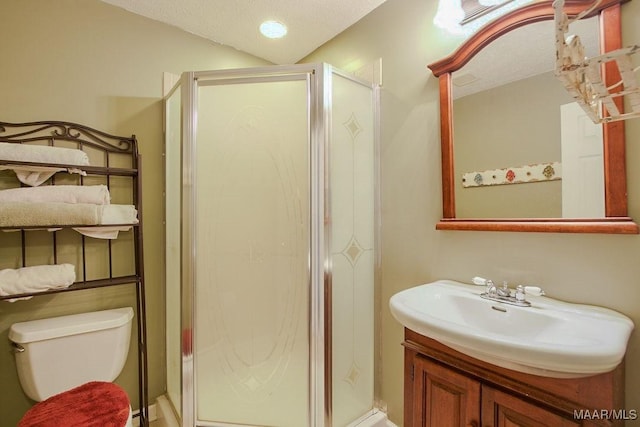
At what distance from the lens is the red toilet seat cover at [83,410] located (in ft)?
3.34

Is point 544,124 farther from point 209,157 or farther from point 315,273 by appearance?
point 209,157

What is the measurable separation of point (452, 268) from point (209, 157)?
135 cm

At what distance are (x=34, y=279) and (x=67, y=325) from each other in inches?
10.3

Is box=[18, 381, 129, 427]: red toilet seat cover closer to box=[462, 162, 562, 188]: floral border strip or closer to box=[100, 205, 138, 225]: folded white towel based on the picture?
box=[100, 205, 138, 225]: folded white towel

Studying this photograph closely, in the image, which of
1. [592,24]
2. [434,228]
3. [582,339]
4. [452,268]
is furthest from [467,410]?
[592,24]

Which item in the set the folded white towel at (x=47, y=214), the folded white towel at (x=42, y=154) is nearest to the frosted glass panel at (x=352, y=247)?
the folded white towel at (x=47, y=214)

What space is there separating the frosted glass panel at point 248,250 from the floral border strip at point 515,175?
2.68ft

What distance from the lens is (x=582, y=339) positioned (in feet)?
2.47

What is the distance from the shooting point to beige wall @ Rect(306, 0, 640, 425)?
92 centimetres

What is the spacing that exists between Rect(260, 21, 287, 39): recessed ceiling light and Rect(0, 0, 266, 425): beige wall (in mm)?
370

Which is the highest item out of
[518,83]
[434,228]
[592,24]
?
[592,24]

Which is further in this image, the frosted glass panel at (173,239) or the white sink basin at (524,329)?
the frosted glass panel at (173,239)

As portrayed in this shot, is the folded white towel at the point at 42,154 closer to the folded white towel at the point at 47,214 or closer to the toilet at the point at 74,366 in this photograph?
the folded white towel at the point at 47,214

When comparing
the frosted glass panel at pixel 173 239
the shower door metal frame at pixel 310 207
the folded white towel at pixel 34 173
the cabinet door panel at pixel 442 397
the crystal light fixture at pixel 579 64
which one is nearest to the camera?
the crystal light fixture at pixel 579 64
